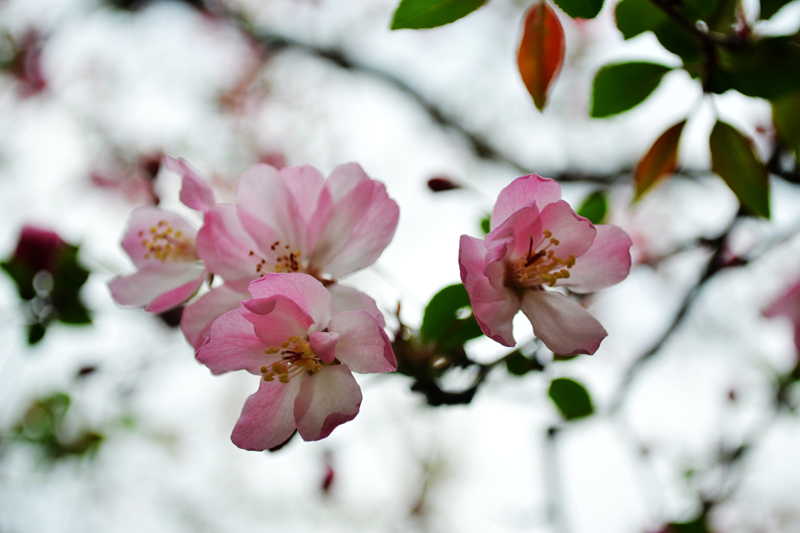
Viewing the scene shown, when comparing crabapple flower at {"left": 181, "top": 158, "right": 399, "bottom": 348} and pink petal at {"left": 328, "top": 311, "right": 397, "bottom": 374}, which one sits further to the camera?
crabapple flower at {"left": 181, "top": 158, "right": 399, "bottom": 348}

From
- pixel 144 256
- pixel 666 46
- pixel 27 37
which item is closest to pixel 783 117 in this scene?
pixel 666 46

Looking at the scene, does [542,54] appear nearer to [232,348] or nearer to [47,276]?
[232,348]

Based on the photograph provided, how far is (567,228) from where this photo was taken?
0.56 m

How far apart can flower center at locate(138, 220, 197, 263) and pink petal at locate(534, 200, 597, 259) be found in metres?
0.55

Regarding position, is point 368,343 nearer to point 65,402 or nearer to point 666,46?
point 666,46

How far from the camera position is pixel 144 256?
0.79 meters

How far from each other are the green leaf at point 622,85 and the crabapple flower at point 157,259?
623 millimetres

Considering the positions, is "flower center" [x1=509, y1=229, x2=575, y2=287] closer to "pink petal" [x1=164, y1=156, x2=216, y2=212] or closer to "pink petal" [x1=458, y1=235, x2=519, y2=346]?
"pink petal" [x1=458, y1=235, x2=519, y2=346]

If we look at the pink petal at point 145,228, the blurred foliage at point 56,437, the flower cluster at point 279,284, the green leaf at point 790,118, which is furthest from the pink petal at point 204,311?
the blurred foliage at point 56,437

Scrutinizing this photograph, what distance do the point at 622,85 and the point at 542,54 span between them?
126mm

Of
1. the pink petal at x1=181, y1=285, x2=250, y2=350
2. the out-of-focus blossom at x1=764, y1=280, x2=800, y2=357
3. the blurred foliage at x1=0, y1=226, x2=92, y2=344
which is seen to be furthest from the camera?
the blurred foliage at x1=0, y1=226, x2=92, y2=344

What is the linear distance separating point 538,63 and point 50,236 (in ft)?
3.77

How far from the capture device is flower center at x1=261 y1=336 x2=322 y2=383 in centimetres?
54

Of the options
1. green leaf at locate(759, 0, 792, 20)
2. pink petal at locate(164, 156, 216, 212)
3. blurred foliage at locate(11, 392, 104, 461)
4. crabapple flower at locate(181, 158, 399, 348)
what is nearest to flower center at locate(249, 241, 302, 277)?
crabapple flower at locate(181, 158, 399, 348)
